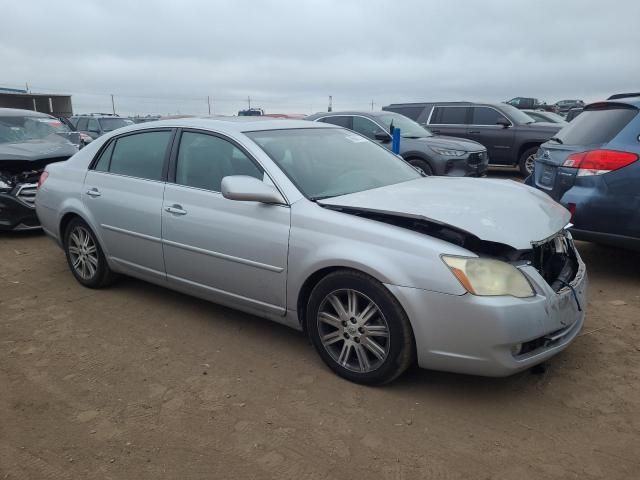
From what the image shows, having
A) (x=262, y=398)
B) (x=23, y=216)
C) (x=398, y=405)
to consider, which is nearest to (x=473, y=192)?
(x=398, y=405)

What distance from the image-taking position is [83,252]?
4848mm

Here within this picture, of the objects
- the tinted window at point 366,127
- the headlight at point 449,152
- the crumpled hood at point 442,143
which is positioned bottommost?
the headlight at point 449,152

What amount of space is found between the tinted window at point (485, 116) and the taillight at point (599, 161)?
319 inches

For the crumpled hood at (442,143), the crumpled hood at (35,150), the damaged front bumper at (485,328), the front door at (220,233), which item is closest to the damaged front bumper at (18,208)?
the crumpled hood at (35,150)

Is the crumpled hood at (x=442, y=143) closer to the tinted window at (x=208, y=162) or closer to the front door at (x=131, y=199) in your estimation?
the front door at (x=131, y=199)

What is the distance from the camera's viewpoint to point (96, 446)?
268 centimetres

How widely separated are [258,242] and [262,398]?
0.98 m

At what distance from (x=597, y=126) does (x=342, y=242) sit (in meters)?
3.21

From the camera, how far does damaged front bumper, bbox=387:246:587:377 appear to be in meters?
2.72

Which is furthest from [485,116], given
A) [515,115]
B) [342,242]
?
[342,242]

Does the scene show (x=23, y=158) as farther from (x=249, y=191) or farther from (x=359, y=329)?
(x=359, y=329)

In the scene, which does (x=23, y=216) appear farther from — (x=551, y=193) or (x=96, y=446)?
(x=551, y=193)

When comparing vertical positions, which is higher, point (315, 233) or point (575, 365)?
point (315, 233)

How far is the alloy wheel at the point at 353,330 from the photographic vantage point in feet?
10.0
